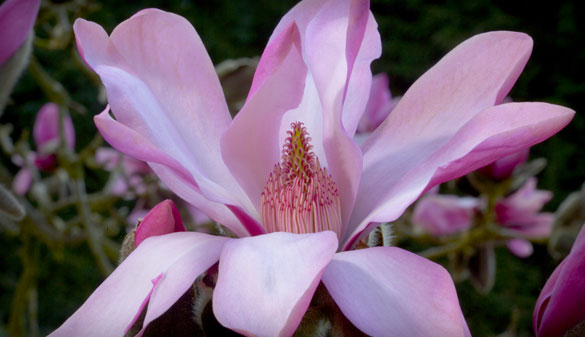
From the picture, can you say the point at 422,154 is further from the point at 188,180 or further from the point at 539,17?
the point at 539,17

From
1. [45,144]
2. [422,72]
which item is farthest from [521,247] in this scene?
[422,72]

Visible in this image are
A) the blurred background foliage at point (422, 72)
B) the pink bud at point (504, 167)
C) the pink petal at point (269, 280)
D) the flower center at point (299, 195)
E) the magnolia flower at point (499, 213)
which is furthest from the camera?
the blurred background foliage at point (422, 72)

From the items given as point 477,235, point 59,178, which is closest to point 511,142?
point 477,235

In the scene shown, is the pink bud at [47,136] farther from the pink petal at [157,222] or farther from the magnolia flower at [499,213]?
the pink petal at [157,222]

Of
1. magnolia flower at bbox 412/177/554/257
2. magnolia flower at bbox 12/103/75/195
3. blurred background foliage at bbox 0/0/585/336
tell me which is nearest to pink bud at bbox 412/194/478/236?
magnolia flower at bbox 412/177/554/257

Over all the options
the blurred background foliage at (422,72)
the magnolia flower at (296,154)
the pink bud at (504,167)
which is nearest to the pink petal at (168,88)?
the magnolia flower at (296,154)

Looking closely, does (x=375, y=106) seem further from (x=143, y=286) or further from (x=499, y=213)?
(x=143, y=286)
